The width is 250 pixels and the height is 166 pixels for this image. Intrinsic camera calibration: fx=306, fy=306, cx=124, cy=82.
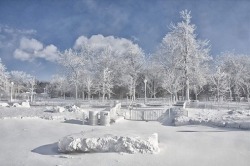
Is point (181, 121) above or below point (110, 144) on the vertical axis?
above

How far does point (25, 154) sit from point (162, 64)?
124 ft

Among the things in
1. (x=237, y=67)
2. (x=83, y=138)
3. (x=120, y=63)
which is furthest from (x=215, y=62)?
(x=83, y=138)

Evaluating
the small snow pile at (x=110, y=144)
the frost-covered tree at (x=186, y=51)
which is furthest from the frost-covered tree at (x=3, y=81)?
the small snow pile at (x=110, y=144)

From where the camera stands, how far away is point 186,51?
42.6m

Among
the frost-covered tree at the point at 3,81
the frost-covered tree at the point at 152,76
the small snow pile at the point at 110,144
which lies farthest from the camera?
the frost-covered tree at the point at 3,81

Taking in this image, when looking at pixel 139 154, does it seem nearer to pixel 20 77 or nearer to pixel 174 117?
pixel 174 117

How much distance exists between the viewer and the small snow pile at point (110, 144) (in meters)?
11.8

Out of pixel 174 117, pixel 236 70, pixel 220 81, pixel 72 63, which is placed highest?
pixel 72 63

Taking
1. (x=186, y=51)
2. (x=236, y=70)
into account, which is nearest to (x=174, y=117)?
(x=186, y=51)

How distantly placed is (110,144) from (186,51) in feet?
107

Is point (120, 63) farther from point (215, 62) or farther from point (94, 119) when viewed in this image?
point (94, 119)

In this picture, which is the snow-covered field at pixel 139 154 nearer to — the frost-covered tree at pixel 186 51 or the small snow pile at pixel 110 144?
the small snow pile at pixel 110 144

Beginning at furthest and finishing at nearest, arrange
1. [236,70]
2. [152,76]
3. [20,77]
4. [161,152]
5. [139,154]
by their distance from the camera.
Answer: [20,77] → [152,76] → [236,70] → [161,152] → [139,154]

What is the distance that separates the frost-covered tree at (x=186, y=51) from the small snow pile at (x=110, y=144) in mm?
29767
